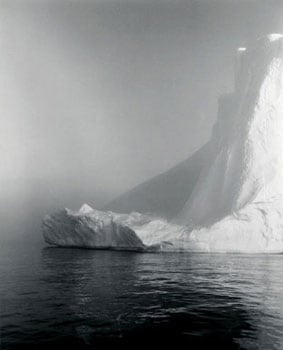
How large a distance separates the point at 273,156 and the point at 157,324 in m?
28.5

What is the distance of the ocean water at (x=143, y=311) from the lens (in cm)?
740

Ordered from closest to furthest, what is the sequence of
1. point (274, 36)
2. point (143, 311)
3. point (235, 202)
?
1. point (143, 311)
2. point (235, 202)
3. point (274, 36)

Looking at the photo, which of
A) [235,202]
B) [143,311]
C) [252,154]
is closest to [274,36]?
[252,154]

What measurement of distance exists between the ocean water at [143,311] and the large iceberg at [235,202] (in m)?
13.4

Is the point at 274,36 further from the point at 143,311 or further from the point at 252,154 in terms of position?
the point at 143,311

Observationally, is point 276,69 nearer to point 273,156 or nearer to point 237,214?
point 273,156

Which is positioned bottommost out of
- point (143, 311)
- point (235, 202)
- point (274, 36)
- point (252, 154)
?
point (143, 311)

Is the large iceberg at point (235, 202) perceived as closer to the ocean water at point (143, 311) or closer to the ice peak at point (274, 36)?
the ice peak at point (274, 36)

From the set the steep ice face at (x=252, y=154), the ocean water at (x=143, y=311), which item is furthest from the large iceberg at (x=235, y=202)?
the ocean water at (x=143, y=311)

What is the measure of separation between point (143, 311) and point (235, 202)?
24122 mm

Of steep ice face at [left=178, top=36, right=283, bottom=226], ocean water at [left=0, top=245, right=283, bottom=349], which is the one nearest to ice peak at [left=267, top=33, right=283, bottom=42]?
steep ice face at [left=178, top=36, right=283, bottom=226]

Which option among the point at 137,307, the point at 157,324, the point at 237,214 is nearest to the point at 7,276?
the point at 137,307

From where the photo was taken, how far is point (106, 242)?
36.8 m

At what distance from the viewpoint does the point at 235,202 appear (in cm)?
3269
